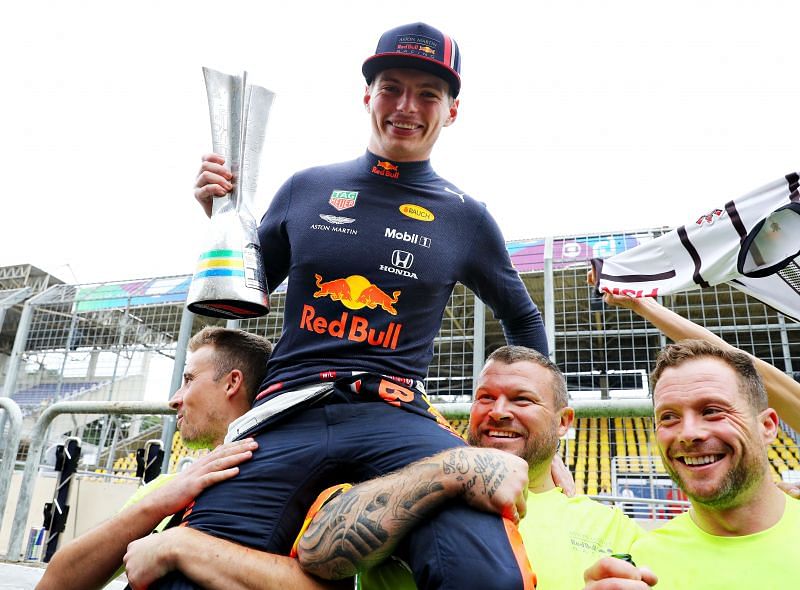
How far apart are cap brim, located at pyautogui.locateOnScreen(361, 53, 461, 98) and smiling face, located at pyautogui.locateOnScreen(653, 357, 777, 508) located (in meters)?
1.05

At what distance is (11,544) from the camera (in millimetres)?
3309

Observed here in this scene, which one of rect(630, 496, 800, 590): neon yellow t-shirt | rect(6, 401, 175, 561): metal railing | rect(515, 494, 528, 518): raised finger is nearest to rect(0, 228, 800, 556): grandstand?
rect(6, 401, 175, 561): metal railing

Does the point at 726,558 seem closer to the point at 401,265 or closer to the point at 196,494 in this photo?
the point at 401,265

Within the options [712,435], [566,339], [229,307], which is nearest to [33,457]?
[229,307]

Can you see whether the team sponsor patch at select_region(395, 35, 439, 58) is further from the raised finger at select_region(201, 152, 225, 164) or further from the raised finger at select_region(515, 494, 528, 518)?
the raised finger at select_region(515, 494, 528, 518)

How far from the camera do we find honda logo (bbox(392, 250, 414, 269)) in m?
1.62

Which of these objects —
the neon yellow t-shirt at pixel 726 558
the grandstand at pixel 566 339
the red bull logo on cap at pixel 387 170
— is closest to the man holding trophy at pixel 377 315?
the red bull logo on cap at pixel 387 170

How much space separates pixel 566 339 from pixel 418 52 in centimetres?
500

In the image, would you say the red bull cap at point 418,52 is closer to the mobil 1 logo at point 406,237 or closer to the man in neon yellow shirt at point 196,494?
the mobil 1 logo at point 406,237

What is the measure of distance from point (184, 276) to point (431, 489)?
387 inches

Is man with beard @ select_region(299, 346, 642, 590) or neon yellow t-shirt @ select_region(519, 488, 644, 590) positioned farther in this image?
neon yellow t-shirt @ select_region(519, 488, 644, 590)

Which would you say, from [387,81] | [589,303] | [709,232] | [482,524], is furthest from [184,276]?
[482,524]

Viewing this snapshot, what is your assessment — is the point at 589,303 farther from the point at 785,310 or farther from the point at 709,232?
the point at 785,310

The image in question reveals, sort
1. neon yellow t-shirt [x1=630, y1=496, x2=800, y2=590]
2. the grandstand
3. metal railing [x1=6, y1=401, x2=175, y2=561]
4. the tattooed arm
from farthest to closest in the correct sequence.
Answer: the grandstand < metal railing [x1=6, y1=401, x2=175, y2=561] < neon yellow t-shirt [x1=630, y1=496, x2=800, y2=590] < the tattooed arm
